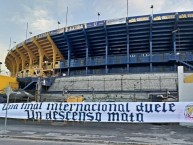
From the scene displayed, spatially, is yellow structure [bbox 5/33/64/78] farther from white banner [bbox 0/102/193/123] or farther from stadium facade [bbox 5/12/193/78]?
white banner [bbox 0/102/193/123]

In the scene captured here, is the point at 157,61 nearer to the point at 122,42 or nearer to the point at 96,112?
the point at 122,42

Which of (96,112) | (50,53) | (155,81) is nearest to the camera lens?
(96,112)

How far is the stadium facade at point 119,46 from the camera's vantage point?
137ft

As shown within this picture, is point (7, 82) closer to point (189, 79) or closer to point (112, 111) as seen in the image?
point (112, 111)

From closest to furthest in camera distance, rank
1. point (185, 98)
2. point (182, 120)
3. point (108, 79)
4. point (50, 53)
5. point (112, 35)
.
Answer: point (182, 120)
point (185, 98)
point (108, 79)
point (112, 35)
point (50, 53)

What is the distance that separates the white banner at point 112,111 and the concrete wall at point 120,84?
56.5ft

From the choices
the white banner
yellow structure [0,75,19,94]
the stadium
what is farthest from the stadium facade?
the white banner

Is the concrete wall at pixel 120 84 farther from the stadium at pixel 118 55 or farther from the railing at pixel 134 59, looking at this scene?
the railing at pixel 134 59

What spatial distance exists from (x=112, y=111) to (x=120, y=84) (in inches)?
906

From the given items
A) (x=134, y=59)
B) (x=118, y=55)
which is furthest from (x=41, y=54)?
(x=134, y=59)

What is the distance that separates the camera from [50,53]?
2093 inches

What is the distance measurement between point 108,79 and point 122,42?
8440mm

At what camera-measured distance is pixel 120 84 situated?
3906 cm

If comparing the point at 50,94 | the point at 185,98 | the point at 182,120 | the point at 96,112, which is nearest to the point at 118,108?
the point at 96,112
